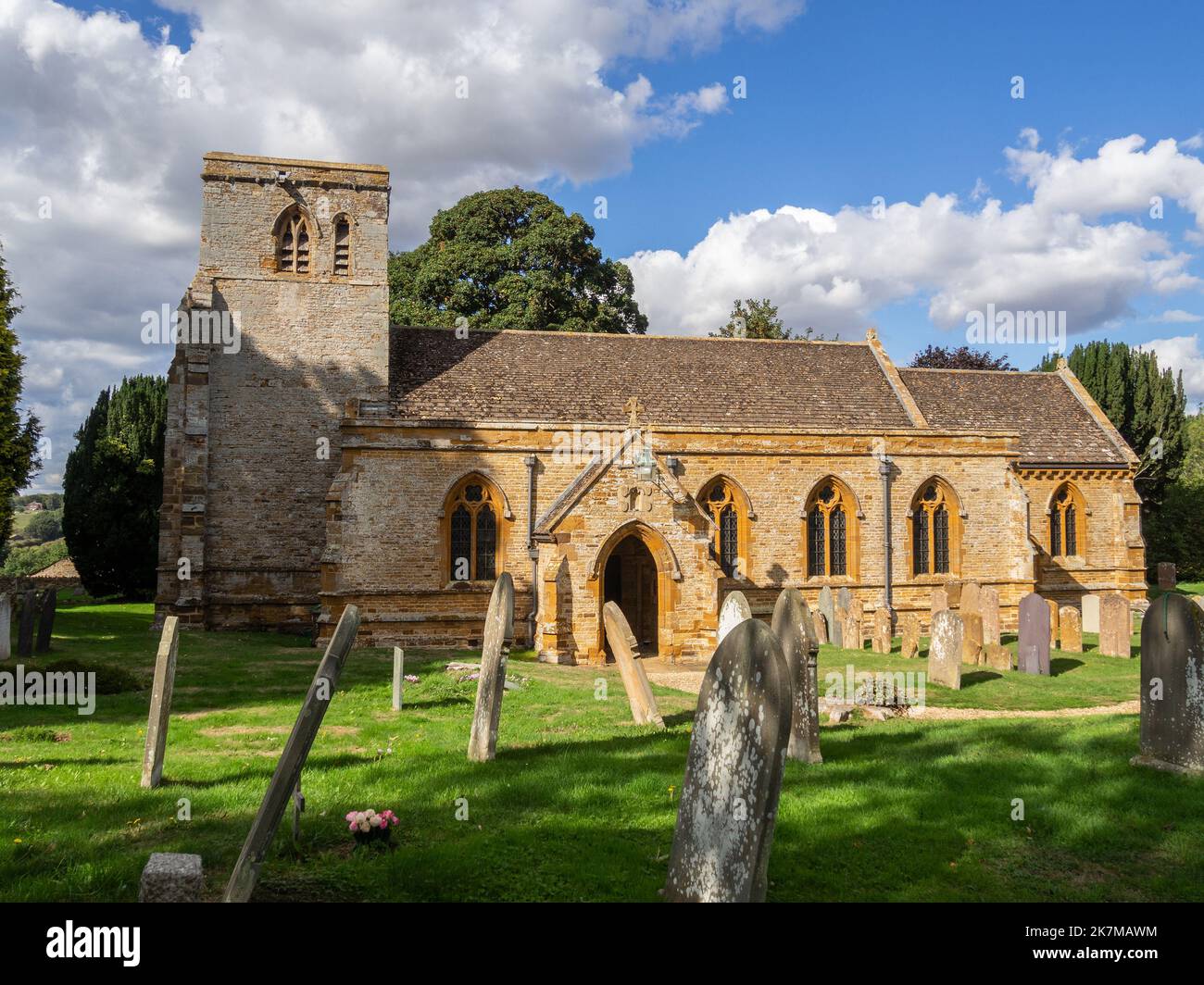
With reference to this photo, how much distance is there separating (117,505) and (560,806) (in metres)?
30.9

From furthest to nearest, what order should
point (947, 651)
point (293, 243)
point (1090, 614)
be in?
point (293, 243), point (1090, 614), point (947, 651)

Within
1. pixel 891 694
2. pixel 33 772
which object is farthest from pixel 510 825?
pixel 891 694

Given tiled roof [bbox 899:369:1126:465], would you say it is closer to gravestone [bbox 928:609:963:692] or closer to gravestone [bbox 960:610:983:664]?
gravestone [bbox 960:610:983:664]

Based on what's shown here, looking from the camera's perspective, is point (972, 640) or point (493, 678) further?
point (972, 640)

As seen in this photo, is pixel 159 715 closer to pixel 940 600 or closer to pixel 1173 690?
pixel 1173 690

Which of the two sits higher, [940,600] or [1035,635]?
[940,600]

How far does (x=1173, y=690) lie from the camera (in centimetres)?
817

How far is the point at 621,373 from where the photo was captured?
2402cm

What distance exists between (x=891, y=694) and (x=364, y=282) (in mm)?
17792

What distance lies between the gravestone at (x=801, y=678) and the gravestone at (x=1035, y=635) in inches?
364

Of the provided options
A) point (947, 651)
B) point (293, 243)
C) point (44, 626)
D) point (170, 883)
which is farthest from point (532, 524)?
point (170, 883)

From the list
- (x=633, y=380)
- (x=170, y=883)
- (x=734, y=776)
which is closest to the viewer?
(x=170, y=883)

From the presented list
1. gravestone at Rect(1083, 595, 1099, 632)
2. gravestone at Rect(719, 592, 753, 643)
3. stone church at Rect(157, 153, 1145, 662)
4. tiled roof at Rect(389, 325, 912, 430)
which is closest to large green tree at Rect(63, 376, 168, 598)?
stone church at Rect(157, 153, 1145, 662)
